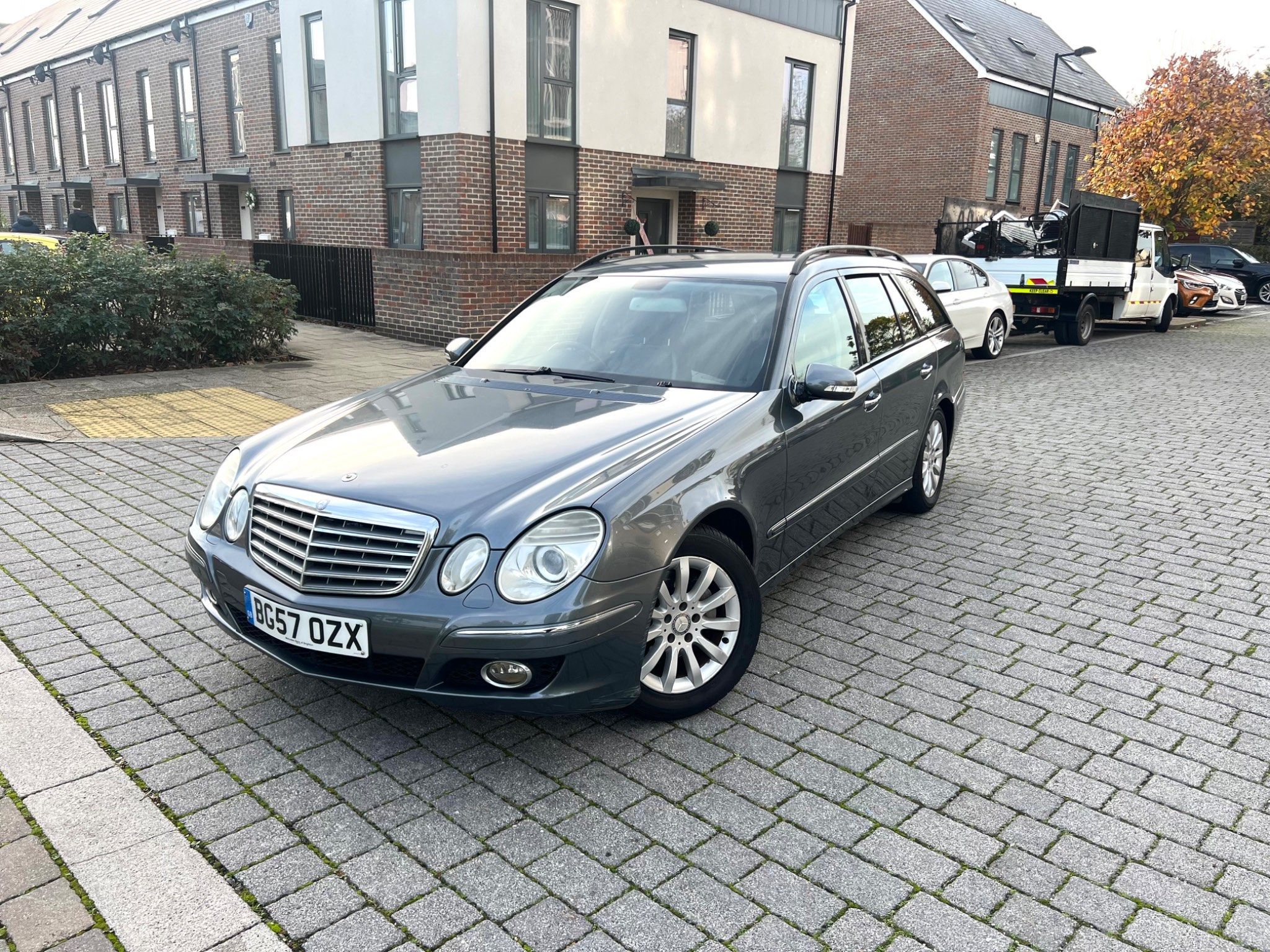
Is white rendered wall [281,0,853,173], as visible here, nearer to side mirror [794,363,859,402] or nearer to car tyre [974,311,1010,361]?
car tyre [974,311,1010,361]

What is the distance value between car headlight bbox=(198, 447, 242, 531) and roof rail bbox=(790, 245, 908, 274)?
8.79 feet

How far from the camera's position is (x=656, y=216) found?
63.8ft

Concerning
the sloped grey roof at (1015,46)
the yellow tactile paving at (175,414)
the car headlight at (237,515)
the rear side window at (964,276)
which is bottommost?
the yellow tactile paving at (175,414)

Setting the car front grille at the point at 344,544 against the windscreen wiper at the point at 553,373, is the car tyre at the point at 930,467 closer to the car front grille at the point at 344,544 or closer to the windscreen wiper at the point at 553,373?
the windscreen wiper at the point at 553,373

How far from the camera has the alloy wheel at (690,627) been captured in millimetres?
3496

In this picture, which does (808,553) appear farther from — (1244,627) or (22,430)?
(22,430)

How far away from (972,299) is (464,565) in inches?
488

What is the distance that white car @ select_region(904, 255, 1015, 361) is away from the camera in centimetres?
1326

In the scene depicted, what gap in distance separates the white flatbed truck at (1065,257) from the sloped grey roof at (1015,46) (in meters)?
14.0

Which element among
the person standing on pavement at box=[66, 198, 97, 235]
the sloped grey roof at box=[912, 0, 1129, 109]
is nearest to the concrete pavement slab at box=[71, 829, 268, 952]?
the person standing on pavement at box=[66, 198, 97, 235]

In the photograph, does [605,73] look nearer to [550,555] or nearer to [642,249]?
[642,249]

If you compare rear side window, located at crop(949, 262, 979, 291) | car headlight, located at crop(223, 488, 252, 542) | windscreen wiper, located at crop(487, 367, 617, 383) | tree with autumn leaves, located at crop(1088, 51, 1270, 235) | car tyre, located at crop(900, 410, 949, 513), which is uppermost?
tree with autumn leaves, located at crop(1088, 51, 1270, 235)

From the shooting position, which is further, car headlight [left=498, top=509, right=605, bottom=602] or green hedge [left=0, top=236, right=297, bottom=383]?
green hedge [left=0, top=236, right=297, bottom=383]

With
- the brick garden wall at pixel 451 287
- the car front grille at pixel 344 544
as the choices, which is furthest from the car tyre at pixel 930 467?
the brick garden wall at pixel 451 287
